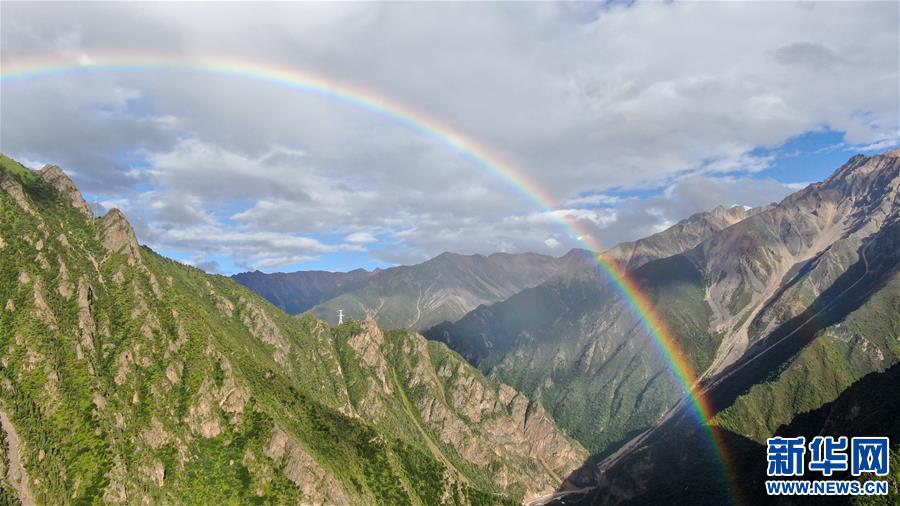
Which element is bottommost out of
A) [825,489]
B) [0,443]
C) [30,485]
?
[825,489]

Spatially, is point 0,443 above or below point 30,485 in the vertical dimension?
above

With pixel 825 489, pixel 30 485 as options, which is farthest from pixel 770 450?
pixel 30 485

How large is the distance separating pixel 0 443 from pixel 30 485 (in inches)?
644

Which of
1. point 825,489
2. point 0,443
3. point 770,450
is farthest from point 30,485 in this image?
point 825,489

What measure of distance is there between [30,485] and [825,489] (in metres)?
248

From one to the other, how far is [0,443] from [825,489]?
258m

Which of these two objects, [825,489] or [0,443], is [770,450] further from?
[0,443]

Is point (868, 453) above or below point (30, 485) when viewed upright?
below

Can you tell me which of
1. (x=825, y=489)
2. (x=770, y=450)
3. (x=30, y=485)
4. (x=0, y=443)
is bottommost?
(x=825, y=489)

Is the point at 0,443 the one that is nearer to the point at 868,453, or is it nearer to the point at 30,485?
the point at 30,485

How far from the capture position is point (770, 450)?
7407 inches

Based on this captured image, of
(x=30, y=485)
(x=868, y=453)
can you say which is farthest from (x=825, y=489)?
(x=30, y=485)

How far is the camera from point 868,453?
194625 mm

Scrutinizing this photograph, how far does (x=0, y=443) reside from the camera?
200 m
